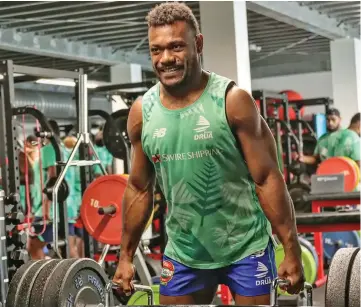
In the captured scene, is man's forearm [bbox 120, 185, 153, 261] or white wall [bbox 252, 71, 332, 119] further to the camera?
white wall [bbox 252, 71, 332, 119]

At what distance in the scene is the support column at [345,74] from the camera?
11.4m

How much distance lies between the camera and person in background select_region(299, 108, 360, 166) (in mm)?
8242

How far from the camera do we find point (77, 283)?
291 centimetres

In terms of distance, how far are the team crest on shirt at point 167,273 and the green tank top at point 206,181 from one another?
0.04 m

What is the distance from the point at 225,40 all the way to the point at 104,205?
2196 mm

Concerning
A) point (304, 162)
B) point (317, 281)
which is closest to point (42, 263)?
point (317, 281)

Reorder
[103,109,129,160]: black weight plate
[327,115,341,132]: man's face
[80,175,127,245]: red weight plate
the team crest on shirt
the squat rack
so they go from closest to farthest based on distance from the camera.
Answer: the team crest on shirt, the squat rack, [80,175,127,245]: red weight plate, [103,109,129,160]: black weight plate, [327,115,341,132]: man's face

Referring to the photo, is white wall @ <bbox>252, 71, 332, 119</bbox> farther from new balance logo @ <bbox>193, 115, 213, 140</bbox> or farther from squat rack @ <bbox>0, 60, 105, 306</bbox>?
new balance logo @ <bbox>193, 115, 213, 140</bbox>

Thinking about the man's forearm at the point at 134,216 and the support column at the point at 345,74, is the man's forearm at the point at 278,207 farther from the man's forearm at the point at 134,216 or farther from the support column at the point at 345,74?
the support column at the point at 345,74

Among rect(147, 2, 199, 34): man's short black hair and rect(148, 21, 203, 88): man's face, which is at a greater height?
rect(147, 2, 199, 34): man's short black hair

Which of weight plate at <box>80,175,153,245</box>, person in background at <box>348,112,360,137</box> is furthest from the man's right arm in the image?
person in background at <box>348,112,360,137</box>

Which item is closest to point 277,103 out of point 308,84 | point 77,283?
point 77,283

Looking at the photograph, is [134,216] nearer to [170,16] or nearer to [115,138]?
[170,16]

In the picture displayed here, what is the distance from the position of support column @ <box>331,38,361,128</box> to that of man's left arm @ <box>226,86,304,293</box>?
920cm
